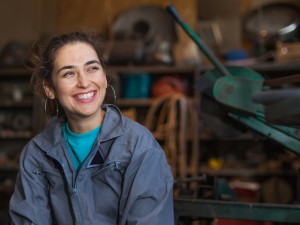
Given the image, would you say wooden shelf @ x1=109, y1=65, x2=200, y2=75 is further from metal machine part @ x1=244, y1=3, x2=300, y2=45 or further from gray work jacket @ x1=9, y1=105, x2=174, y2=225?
gray work jacket @ x1=9, y1=105, x2=174, y2=225

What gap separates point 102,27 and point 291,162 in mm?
2363

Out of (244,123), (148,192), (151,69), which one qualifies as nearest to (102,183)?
(148,192)

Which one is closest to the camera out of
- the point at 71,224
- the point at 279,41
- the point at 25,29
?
the point at 71,224

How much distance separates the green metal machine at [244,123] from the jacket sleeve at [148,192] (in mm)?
305

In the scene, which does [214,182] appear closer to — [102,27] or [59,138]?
[59,138]

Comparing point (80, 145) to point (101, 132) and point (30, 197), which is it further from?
point (30, 197)

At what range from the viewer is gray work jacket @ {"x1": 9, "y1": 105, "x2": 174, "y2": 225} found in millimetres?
1551

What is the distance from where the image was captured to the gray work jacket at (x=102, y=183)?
5.09 ft

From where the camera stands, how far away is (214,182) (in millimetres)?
2090

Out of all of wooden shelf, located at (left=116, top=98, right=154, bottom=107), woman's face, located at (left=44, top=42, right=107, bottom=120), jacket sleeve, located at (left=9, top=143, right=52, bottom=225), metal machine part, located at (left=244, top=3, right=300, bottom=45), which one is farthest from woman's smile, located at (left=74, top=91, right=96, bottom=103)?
metal machine part, located at (left=244, top=3, right=300, bottom=45)

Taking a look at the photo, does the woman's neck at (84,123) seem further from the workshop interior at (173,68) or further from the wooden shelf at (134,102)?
the wooden shelf at (134,102)

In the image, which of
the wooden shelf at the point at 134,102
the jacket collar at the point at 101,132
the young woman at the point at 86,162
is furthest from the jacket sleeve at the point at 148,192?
the wooden shelf at the point at 134,102

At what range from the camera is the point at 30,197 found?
1696 millimetres

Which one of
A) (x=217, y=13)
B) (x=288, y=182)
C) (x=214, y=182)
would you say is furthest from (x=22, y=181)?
(x=217, y=13)
